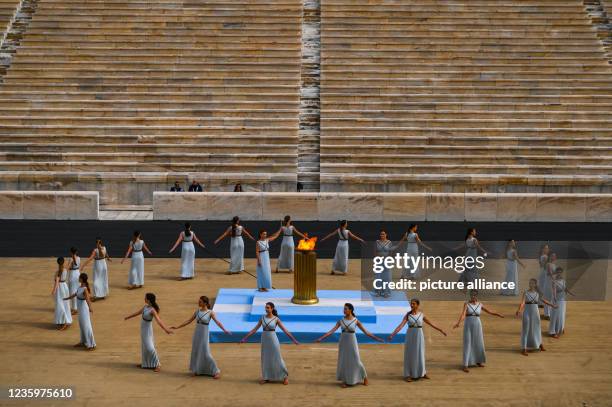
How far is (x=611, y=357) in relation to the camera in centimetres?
1540

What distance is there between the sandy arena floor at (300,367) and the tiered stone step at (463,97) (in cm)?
1273

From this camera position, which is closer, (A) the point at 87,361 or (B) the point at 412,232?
(A) the point at 87,361

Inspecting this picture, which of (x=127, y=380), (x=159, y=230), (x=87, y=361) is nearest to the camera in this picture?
(x=127, y=380)

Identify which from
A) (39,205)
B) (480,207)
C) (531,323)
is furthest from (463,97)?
(531,323)

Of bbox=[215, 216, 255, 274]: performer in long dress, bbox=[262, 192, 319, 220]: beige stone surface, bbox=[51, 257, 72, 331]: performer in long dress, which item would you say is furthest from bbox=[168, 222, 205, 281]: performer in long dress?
bbox=[262, 192, 319, 220]: beige stone surface

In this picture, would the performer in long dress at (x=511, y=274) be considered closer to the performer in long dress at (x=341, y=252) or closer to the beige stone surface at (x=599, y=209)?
the performer in long dress at (x=341, y=252)

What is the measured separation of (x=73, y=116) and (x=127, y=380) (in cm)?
2124

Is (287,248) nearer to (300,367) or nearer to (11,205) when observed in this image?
(300,367)

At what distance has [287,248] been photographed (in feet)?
71.3

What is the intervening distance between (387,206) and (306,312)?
11352mm

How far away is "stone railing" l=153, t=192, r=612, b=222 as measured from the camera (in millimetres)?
27641

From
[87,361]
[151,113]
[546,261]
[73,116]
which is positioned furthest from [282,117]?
[87,361]

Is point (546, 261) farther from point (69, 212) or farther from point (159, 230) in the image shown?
point (69, 212)

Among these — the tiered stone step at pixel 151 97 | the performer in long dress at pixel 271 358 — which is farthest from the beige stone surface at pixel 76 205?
the performer in long dress at pixel 271 358
